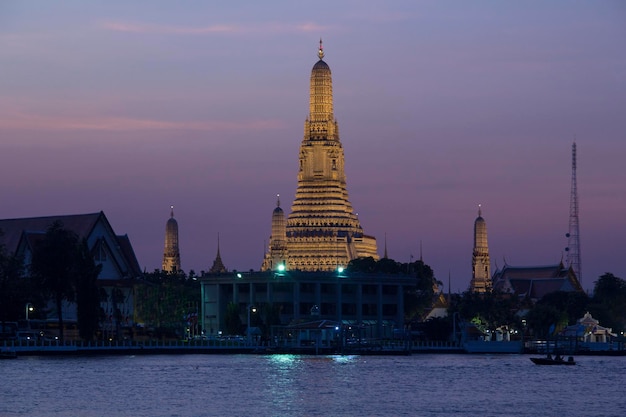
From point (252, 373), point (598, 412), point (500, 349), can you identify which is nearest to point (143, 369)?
point (252, 373)

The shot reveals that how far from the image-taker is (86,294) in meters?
140

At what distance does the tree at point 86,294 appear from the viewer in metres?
139

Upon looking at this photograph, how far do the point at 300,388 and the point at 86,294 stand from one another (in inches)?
1759

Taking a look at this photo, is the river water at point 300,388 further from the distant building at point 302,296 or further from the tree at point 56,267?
the distant building at point 302,296

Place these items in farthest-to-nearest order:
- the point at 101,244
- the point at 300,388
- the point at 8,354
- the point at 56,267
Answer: the point at 101,244 → the point at 56,267 → the point at 8,354 → the point at 300,388

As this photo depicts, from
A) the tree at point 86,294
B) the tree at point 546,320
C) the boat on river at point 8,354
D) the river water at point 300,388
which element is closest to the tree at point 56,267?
the tree at point 86,294

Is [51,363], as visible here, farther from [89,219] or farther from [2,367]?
[89,219]

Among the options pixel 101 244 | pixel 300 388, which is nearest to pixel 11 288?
pixel 101 244

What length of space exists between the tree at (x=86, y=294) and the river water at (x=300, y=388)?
480 cm

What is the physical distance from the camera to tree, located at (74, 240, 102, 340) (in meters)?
139

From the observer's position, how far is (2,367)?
120 meters

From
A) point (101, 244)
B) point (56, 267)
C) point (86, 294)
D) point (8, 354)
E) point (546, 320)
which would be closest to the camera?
point (8, 354)

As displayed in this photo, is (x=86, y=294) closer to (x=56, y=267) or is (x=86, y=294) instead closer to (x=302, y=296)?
(x=56, y=267)

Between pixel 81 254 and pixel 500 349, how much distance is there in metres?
51.0
